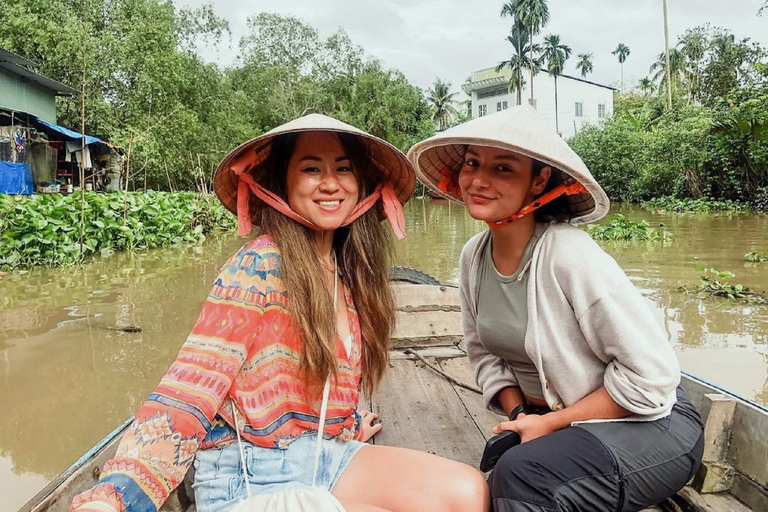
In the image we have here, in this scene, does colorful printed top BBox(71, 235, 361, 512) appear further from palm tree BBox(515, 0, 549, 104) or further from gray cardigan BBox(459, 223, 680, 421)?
palm tree BBox(515, 0, 549, 104)

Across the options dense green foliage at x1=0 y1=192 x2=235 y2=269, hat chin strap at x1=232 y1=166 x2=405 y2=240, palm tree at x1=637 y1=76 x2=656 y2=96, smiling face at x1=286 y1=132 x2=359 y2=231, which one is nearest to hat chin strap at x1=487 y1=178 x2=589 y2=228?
hat chin strap at x1=232 y1=166 x2=405 y2=240

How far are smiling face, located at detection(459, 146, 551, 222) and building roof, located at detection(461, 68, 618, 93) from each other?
1389 inches

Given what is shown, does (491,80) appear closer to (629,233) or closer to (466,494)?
(629,233)

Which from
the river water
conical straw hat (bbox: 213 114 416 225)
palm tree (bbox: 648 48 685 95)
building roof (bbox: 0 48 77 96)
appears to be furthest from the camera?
palm tree (bbox: 648 48 685 95)

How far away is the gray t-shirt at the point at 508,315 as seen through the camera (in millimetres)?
1474

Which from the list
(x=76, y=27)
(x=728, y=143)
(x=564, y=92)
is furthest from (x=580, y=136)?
(x=76, y=27)

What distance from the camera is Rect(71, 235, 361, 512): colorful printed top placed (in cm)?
107

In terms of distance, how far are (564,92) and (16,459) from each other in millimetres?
35713

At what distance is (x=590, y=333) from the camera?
4.42 feet

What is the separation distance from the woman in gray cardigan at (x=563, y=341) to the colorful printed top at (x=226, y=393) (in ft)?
1.48

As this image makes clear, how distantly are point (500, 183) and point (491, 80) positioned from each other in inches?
1407

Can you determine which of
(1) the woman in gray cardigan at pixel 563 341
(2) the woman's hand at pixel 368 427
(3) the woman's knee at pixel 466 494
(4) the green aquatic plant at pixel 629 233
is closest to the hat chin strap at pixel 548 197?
(1) the woman in gray cardigan at pixel 563 341

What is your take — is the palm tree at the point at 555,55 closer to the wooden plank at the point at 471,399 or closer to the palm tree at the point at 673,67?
the palm tree at the point at 673,67

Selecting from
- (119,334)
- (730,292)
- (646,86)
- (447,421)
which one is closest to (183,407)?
(447,421)
